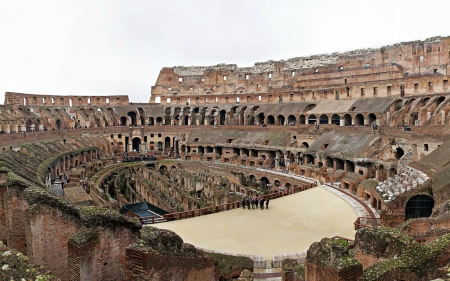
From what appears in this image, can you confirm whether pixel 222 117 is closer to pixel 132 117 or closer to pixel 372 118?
pixel 132 117

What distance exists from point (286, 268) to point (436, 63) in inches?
1514

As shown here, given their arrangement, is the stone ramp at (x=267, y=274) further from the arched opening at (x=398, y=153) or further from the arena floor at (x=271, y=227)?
the arched opening at (x=398, y=153)

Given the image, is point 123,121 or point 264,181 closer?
point 264,181

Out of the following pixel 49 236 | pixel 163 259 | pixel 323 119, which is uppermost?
pixel 323 119

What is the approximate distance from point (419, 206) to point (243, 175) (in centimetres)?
1706

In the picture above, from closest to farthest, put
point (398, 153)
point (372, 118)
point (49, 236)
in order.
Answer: point (49, 236)
point (398, 153)
point (372, 118)

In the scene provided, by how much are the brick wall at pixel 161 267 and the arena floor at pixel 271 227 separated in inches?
184

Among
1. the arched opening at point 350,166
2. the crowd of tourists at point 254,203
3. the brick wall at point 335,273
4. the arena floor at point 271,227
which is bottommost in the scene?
the arena floor at point 271,227

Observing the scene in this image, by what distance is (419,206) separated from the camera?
15.1 m

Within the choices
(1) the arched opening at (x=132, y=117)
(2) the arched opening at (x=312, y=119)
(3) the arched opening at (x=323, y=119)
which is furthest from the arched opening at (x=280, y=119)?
(1) the arched opening at (x=132, y=117)

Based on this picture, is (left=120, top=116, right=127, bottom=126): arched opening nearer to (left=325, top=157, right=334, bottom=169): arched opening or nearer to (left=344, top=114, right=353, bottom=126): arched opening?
(left=344, top=114, right=353, bottom=126): arched opening

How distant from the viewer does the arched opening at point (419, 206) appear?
14.9 m

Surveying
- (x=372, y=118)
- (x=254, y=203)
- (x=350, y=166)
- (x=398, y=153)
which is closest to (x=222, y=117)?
(x=372, y=118)

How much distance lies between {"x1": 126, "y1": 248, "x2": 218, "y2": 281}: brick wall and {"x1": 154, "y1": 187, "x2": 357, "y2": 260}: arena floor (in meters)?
4.68
